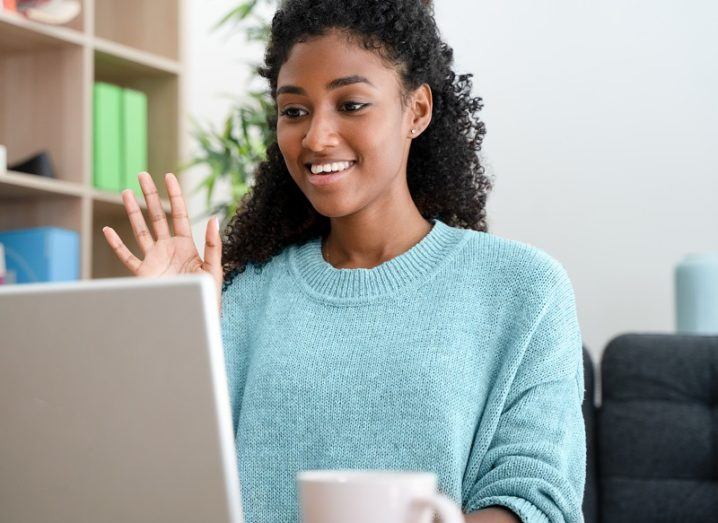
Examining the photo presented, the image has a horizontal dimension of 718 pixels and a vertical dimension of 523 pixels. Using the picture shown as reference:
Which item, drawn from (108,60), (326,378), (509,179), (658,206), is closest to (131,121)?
(108,60)

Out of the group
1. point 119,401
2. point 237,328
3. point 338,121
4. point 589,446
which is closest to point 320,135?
point 338,121

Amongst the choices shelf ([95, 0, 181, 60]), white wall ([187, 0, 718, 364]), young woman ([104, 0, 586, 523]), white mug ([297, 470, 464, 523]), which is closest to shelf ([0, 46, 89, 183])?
shelf ([95, 0, 181, 60])

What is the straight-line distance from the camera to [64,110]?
2.71m

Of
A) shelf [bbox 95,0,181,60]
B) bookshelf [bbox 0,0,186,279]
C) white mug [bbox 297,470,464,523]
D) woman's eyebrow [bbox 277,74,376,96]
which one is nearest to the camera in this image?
white mug [bbox 297,470,464,523]

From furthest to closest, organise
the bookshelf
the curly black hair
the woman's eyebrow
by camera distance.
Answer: the bookshelf → the curly black hair → the woman's eyebrow

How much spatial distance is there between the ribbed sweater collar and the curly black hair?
0.09 m

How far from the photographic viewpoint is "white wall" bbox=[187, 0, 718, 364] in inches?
113

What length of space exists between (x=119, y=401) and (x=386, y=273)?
76 cm

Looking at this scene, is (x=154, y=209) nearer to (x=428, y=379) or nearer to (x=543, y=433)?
(x=428, y=379)

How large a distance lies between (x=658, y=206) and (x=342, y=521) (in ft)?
7.67

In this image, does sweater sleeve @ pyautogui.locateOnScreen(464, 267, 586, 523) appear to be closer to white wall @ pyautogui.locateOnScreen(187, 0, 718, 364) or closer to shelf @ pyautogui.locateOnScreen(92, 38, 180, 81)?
white wall @ pyautogui.locateOnScreen(187, 0, 718, 364)

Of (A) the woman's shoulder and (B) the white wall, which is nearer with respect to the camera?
(A) the woman's shoulder

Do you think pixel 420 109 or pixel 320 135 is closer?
pixel 320 135

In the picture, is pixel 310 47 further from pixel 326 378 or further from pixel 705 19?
pixel 705 19
